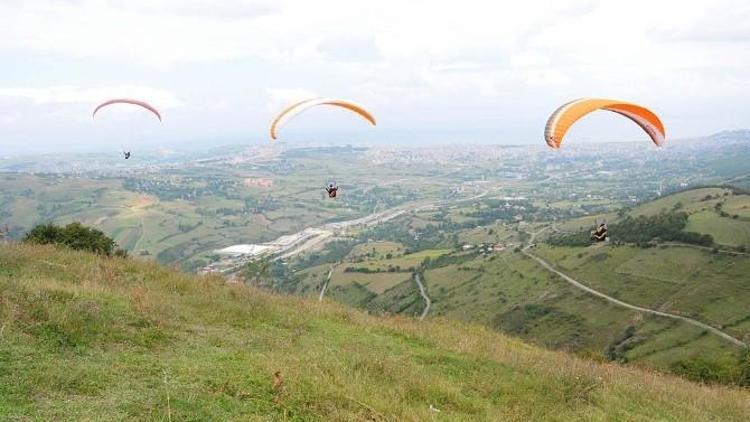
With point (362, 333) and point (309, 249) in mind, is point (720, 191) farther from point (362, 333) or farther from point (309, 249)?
point (362, 333)

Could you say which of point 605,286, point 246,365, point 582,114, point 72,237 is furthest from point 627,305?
point 246,365

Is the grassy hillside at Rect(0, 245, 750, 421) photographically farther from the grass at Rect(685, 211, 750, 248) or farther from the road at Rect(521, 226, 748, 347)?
the grass at Rect(685, 211, 750, 248)

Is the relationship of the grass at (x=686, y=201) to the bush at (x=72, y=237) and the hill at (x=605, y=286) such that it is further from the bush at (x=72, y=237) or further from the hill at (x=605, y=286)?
the bush at (x=72, y=237)

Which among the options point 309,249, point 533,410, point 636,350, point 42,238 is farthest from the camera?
point 309,249

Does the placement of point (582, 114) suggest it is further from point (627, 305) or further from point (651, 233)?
point (651, 233)

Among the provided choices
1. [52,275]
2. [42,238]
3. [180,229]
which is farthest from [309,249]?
[52,275]

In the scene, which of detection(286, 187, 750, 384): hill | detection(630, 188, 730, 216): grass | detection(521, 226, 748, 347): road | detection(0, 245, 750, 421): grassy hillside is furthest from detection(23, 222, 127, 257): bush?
detection(630, 188, 730, 216): grass
